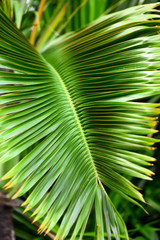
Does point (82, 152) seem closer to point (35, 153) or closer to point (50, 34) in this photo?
point (35, 153)

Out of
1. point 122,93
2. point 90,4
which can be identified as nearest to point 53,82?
point 122,93

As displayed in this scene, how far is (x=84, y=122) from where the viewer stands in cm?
84

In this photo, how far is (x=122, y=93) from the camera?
78cm

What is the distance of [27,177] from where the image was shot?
2.43 ft

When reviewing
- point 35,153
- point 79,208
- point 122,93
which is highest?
point 122,93

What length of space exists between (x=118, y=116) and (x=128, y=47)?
26cm

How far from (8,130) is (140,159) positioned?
43cm

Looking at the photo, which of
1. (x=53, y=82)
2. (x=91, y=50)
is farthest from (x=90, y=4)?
(x=53, y=82)

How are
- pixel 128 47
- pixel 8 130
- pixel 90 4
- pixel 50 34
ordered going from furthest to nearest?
pixel 50 34
pixel 90 4
pixel 128 47
pixel 8 130

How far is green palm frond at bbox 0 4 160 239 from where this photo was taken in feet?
2.36

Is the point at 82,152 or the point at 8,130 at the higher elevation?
the point at 8,130

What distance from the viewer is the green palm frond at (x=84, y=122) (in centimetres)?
72

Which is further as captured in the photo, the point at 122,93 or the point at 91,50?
the point at 91,50

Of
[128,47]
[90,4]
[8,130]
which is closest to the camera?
[8,130]
